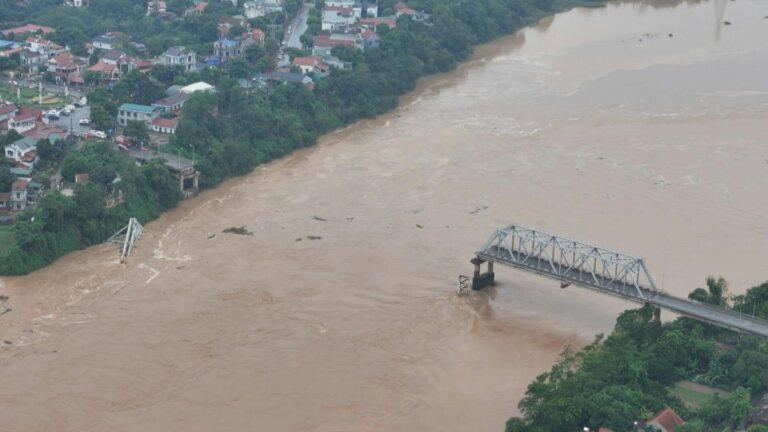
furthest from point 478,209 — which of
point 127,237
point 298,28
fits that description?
point 298,28

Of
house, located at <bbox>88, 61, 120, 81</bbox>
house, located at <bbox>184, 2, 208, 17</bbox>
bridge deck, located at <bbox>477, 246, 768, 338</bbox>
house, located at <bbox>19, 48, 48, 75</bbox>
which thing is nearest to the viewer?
bridge deck, located at <bbox>477, 246, 768, 338</bbox>

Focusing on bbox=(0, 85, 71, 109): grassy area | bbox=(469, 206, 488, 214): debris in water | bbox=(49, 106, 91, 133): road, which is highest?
bbox=(0, 85, 71, 109): grassy area

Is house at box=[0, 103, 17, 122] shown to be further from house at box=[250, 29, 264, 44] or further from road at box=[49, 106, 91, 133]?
house at box=[250, 29, 264, 44]

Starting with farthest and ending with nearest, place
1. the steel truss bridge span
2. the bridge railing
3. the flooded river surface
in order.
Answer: the bridge railing < the steel truss bridge span < the flooded river surface

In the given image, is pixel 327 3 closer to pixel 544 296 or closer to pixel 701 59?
pixel 701 59

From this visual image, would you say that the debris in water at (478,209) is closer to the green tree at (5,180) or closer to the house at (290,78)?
the house at (290,78)

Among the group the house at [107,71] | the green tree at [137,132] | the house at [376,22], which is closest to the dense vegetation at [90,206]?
the green tree at [137,132]

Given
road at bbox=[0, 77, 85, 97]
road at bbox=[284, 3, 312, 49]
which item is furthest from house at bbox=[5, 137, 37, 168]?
road at bbox=[284, 3, 312, 49]
